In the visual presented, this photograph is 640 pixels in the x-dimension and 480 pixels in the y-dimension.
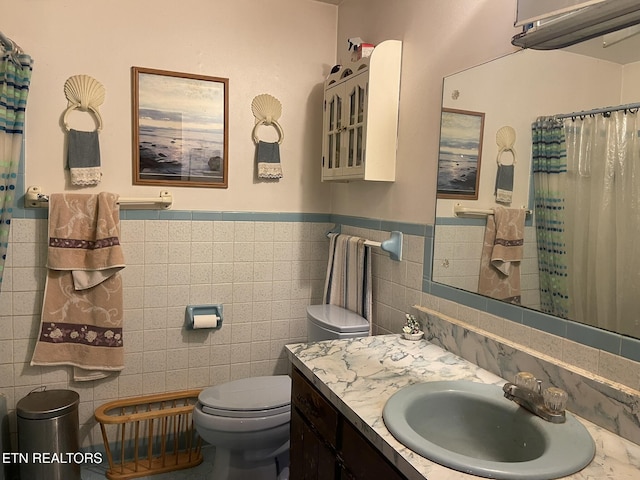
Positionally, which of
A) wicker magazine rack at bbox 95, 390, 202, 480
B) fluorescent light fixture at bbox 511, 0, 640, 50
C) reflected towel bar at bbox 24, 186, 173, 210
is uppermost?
fluorescent light fixture at bbox 511, 0, 640, 50

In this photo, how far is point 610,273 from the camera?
1160mm

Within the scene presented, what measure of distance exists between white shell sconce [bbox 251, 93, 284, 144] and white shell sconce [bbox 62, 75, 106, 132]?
0.73 m

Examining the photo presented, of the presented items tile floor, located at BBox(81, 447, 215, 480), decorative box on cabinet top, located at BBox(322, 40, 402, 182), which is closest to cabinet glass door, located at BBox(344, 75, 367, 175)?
decorative box on cabinet top, located at BBox(322, 40, 402, 182)

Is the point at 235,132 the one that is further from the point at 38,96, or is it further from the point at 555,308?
the point at 555,308

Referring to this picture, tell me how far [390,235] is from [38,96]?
169 cm

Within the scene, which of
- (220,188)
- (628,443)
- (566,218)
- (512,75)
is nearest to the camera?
(628,443)

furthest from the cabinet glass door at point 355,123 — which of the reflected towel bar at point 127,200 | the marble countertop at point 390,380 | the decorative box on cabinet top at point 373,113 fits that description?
the reflected towel bar at point 127,200

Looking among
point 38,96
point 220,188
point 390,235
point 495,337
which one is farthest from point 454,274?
point 38,96

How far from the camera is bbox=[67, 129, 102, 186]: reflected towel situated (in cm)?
209

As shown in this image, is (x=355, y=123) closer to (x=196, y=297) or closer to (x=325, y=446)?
(x=196, y=297)

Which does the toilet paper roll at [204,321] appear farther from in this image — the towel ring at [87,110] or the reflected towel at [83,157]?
the towel ring at [87,110]

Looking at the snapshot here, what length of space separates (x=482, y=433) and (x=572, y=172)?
75cm

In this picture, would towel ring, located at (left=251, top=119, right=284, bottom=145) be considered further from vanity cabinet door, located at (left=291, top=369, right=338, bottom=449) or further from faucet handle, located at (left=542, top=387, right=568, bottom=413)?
faucet handle, located at (left=542, top=387, right=568, bottom=413)

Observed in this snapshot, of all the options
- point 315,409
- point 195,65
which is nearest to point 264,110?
point 195,65
